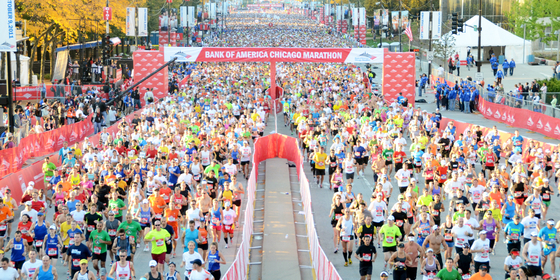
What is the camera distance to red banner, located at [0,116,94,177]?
21186 mm

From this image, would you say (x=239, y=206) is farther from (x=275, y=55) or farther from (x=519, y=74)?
(x=519, y=74)

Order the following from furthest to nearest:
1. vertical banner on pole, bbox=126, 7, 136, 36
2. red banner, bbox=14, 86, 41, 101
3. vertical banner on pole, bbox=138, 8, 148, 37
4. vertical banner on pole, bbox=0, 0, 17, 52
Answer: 1. vertical banner on pole, bbox=138, 8, 148, 37
2. vertical banner on pole, bbox=126, 7, 136, 36
3. red banner, bbox=14, 86, 41, 101
4. vertical banner on pole, bbox=0, 0, 17, 52

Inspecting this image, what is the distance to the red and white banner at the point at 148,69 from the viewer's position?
3884 cm

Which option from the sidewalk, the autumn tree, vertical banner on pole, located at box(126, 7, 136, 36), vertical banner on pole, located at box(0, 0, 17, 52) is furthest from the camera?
the autumn tree

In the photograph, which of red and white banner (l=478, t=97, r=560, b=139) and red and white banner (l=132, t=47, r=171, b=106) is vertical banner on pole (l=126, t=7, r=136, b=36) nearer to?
red and white banner (l=132, t=47, r=171, b=106)

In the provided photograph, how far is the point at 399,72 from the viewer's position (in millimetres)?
38062

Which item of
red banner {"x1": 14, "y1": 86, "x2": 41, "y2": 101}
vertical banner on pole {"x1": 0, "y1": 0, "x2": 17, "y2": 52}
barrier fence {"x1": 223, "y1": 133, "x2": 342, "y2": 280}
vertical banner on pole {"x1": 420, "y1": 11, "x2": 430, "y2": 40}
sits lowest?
barrier fence {"x1": 223, "y1": 133, "x2": 342, "y2": 280}

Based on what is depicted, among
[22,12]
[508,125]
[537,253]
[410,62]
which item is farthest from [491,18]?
[537,253]

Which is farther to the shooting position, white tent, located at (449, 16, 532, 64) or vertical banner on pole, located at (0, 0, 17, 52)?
white tent, located at (449, 16, 532, 64)

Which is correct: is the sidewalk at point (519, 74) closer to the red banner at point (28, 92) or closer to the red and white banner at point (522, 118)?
the red and white banner at point (522, 118)

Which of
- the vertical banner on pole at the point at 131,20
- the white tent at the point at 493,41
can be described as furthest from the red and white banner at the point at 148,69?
the white tent at the point at 493,41

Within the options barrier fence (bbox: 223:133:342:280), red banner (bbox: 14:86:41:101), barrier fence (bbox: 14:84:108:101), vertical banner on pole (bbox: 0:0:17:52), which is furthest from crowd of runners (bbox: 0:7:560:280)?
red banner (bbox: 14:86:41:101)

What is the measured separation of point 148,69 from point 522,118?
19.8 meters

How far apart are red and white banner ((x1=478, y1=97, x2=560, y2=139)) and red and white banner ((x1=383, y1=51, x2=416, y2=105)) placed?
13.0 ft
